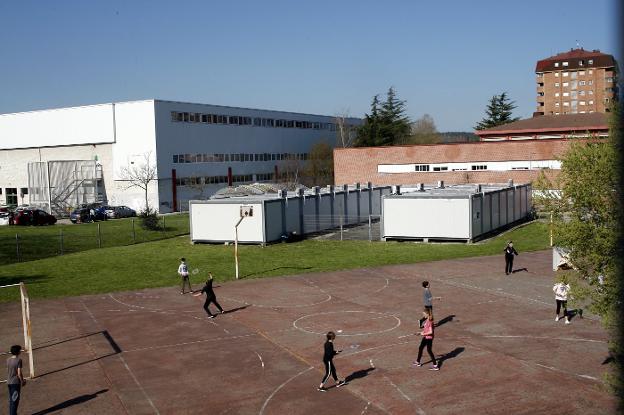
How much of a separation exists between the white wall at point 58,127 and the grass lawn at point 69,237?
19351mm

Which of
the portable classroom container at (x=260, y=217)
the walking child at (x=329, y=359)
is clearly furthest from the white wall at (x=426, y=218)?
the walking child at (x=329, y=359)

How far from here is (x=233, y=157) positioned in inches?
3388

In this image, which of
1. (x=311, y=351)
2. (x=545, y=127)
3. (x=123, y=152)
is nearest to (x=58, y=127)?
(x=123, y=152)

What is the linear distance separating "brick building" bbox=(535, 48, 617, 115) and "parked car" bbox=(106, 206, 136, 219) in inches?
3616

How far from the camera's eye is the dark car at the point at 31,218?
2445 inches

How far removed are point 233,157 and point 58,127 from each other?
22335 millimetres

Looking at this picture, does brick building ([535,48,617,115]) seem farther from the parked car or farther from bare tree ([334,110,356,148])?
the parked car

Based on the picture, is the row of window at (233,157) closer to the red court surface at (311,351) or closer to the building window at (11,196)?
the building window at (11,196)

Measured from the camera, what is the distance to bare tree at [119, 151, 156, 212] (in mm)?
74188

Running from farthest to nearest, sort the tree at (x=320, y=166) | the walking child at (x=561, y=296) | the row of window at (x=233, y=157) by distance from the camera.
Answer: the tree at (x=320, y=166)
the row of window at (x=233, y=157)
the walking child at (x=561, y=296)

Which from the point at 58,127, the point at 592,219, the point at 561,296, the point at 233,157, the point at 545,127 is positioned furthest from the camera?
the point at 233,157

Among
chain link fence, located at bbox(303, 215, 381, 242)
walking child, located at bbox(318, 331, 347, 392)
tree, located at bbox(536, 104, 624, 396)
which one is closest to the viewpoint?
tree, located at bbox(536, 104, 624, 396)

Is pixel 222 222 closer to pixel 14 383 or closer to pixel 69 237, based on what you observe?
pixel 69 237

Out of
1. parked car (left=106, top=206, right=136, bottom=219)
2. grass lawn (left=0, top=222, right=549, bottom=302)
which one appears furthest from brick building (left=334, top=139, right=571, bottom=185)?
parked car (left=106, top=206, right=136, bottom=219)
